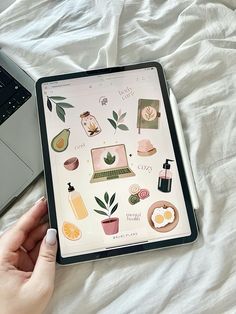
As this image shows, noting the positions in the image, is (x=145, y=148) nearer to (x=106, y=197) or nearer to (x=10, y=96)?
(x=106, y=197)

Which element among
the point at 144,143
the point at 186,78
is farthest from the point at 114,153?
the point at 186,78

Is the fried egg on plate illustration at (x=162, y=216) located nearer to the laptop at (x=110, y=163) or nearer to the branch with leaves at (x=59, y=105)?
the laptop at (x=110, y=163)

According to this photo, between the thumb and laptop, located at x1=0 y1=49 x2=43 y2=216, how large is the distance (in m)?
0.08

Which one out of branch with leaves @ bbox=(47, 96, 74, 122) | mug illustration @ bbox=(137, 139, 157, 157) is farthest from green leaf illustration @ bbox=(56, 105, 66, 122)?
mug illustration @ bbox=(137, 139, 157, 157)

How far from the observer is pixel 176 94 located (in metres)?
0.66

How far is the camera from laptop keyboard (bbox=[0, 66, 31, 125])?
2.13 feet

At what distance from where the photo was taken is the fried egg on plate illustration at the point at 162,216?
592mm

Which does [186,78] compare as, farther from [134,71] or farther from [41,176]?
[41,176]

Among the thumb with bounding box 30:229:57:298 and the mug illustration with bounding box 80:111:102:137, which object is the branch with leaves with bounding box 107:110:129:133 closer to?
the mug illustration with bounding box 80:111:102:137

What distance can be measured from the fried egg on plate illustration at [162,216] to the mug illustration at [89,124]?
0.43 ft

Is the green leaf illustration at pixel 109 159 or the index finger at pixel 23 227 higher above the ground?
the index finger at pixel 23 227

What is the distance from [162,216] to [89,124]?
6.1 inches

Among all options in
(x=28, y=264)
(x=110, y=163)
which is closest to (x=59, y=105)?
(x=110, y=163)

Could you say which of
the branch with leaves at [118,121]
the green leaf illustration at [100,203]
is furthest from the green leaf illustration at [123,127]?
the green leaf illustration at [100,203]
